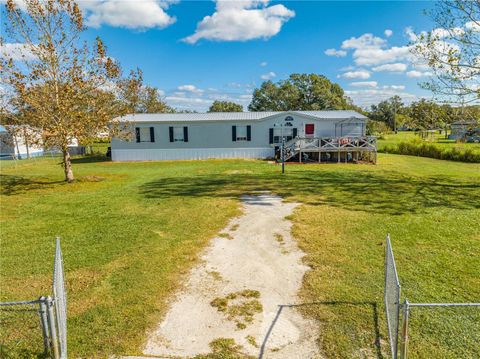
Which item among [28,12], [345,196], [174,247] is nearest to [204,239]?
[174,247]

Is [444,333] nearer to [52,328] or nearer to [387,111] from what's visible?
[52,328]

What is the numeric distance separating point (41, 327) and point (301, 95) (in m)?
50.8

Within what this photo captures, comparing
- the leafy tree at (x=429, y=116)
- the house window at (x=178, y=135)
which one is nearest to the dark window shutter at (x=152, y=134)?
the house window at (x=178, y=135)

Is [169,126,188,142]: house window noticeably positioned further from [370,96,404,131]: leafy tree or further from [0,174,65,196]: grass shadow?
[370,96,404,131]: leafy tree

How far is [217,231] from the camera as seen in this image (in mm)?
8078

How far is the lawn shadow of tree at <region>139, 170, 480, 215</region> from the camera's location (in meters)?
10.6

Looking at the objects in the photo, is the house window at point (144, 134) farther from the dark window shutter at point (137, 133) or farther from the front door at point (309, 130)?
the front door at point (309, 130)

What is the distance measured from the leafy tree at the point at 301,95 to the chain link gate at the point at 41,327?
48.0 metres

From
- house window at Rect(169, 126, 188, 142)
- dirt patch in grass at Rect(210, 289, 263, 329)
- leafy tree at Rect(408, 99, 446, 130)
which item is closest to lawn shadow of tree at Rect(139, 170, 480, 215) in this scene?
leafy tree at Rect(408, 99, 446, 130)

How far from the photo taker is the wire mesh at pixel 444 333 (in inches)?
148

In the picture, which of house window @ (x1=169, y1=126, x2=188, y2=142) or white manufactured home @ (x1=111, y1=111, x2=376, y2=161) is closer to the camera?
white manufactured home @ (x1=111, y1=111, x2=376, y2=161)

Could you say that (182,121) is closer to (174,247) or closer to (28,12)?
(28,12)

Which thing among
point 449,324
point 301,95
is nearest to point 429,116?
point 449,324

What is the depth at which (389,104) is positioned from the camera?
73.9 meters
